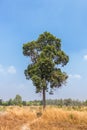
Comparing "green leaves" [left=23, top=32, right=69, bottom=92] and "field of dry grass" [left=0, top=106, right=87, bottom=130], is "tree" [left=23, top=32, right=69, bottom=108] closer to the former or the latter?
"green leaves" [left=23, top=32, right=69, bottom=92]

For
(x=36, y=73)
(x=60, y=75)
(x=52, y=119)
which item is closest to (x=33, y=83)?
(x=36, y=73)

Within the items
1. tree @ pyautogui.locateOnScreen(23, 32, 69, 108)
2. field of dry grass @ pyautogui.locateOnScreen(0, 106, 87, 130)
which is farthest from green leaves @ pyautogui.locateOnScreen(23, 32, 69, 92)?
field of dry grass @ pyautogui.locateOnScreen(0, 106, 87, 130)

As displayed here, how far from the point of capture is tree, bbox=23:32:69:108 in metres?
26.0

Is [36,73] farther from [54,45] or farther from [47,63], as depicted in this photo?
[54,45]

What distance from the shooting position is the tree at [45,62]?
25973 millimetres

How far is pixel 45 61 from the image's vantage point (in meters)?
25.8

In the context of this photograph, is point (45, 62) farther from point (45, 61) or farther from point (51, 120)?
point (51, 120)

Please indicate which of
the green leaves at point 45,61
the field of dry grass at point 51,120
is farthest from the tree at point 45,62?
the field of dry grass at point 51,120

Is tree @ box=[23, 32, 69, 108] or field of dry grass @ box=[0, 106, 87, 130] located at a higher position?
tree @ box=[23, 32, 69, 108]

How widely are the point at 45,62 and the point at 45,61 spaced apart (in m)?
0.09

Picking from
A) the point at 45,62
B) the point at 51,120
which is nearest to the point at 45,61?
the point at 45,62

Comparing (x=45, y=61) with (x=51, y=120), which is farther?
(x=45, y=61)

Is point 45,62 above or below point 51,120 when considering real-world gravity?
above

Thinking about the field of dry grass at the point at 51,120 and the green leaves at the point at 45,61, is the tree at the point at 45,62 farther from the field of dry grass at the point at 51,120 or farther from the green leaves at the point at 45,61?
the field of dry grass at the point at 51,120
